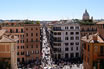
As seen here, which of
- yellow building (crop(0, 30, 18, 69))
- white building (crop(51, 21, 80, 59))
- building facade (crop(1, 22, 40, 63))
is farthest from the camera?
white building (crop(51, 21, 80, 59))

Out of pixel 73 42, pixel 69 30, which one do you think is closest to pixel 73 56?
pixel 73 42

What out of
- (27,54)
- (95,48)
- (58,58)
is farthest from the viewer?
(58,58)

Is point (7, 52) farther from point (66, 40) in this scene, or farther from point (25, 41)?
point (66, 40)

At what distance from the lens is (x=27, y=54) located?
280 feet

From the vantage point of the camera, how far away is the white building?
91375 millimetres

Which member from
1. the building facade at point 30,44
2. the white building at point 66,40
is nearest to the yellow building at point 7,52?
the building facade at point 30,44

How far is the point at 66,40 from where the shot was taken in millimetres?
92125

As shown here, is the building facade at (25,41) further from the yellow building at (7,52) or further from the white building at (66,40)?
the yellow building at (7,52)

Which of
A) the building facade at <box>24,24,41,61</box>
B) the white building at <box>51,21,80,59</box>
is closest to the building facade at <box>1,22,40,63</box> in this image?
the building facade at <box>24,24,41,61</box>

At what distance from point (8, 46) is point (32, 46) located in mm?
43867

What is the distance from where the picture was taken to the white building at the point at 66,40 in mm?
91375

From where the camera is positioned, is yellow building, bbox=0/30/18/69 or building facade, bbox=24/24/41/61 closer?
yellow building, bbox=0/30/18/69

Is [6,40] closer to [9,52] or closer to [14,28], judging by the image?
[9,52]

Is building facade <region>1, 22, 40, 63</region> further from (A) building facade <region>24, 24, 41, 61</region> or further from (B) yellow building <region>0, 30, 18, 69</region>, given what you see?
(B) yellow building <region>0, 30, 18, 69</region>
